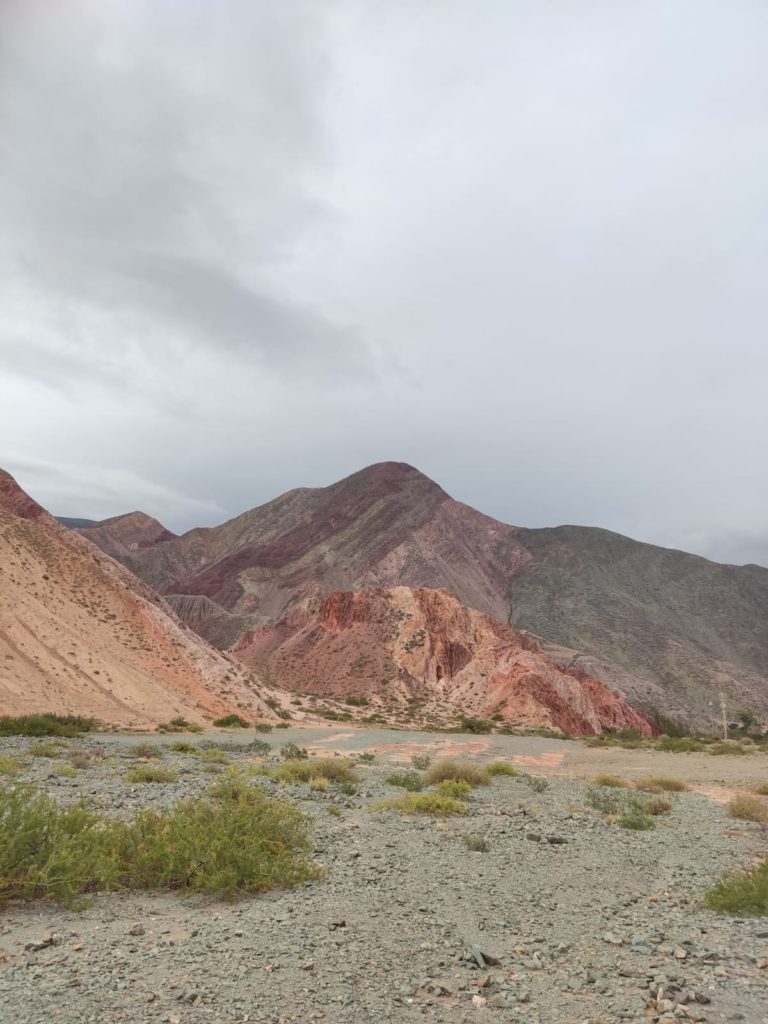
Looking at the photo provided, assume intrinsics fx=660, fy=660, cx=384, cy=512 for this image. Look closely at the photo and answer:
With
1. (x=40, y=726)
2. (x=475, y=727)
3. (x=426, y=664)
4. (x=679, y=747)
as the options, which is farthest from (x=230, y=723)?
(x=426, y=664)

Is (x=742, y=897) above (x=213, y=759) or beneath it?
above

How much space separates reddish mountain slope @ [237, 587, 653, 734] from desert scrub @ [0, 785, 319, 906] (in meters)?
51.0

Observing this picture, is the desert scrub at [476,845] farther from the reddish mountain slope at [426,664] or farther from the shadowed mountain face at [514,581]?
the shadowed mountain face at [514,581]

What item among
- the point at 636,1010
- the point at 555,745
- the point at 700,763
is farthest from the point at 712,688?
the point at 636,1010

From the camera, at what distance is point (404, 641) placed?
72.4 meters

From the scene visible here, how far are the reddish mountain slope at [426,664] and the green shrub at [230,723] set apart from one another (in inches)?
858

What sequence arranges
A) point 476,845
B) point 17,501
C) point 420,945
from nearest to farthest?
1. point 420,945
2. point 476,845
3. point 17,501

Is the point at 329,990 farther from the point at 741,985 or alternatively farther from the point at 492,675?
the point at 492,675

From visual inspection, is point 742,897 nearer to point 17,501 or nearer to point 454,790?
point 454,790

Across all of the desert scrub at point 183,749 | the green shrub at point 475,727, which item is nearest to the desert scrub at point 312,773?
the desert scrub at point 183,749

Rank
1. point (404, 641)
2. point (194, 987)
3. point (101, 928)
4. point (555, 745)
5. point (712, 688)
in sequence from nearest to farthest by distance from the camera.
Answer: point (194, 987), point (101, 928), point (555, 745), point (404, 641), point (712, 688)

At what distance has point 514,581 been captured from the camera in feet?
383

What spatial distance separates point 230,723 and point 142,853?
111 ft

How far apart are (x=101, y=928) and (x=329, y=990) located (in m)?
2.26
